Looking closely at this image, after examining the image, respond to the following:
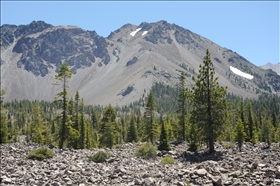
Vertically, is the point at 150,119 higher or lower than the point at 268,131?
higher

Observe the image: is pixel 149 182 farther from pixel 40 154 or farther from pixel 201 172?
pixel 40 154

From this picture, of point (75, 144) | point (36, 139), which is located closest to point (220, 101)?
point (75, 144)

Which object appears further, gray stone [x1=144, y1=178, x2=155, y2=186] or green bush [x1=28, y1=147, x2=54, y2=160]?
green bush [x1=28, y1=147, x2=54, y2=160]

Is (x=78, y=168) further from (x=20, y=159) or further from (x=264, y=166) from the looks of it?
(x=264, y=166)

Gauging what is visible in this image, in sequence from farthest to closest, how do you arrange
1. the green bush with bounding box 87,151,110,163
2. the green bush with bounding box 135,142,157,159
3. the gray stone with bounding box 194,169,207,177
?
the green bush with bounding box 135,142,157,159, the green bush with bounding box 87,151,110,163, the gray stone with bounding box 194,169,207,177

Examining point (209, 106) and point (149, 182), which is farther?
point (209, 106)

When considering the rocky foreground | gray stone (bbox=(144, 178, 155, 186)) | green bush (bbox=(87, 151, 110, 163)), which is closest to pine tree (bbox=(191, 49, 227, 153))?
the rocky foreground

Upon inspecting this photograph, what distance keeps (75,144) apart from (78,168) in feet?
109

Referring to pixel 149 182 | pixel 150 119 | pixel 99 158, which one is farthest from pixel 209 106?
pixel 150 119

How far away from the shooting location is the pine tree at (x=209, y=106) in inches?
1190

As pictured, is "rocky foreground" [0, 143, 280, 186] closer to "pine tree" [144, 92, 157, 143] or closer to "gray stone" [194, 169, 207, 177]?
"gray stone" [194, 169, 207, 177]

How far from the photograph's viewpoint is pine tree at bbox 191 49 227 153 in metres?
30.2

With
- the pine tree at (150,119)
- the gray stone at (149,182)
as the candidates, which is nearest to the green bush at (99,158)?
the gray stone at (149,182)

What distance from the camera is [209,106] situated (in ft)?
101
